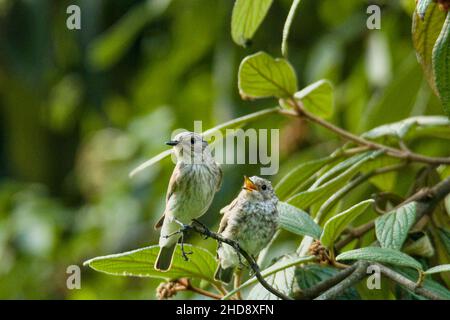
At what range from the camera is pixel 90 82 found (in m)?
→ 5.31

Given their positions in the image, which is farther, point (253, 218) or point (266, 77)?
point (266, 77)

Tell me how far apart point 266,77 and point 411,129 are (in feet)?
1.55

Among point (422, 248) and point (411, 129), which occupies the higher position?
point (411, 129)

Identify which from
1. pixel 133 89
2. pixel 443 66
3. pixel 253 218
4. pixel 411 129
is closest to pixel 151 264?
pixel 253 218

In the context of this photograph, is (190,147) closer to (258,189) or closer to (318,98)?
(258,189)

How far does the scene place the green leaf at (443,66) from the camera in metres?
1.67

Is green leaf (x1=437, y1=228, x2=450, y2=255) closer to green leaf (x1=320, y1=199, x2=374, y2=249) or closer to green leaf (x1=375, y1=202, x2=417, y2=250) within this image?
green leaf (x1=375, y1=202, x2=417, y2=250)

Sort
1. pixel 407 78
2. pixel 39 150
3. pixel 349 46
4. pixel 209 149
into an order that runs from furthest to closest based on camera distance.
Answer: pixel 39 150
pixel 349 46
pixel 407 78
pixel 209 149

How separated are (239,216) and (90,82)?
3895 millimetres

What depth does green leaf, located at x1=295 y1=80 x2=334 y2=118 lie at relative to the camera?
6.90ft

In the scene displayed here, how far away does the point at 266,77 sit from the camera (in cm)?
199
